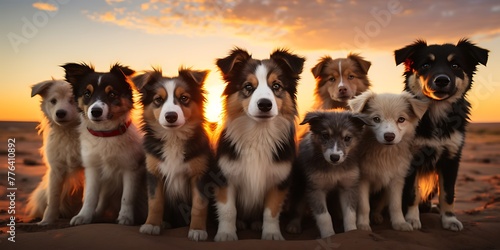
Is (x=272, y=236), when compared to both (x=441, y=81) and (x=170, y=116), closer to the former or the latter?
(x=170, y=116)

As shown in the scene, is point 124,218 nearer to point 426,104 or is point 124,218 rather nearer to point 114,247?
point 114,247

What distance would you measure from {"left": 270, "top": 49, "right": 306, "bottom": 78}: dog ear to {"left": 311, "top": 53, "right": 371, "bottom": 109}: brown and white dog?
1727 millimetres

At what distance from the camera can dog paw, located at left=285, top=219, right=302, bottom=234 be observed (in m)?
4.99

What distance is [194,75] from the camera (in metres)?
4.72

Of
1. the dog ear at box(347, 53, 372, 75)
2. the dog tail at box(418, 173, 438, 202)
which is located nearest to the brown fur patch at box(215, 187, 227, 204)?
the dog tail at box(418, 173, 438, 202)

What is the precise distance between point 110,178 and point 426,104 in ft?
12.4

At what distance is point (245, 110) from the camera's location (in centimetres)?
457

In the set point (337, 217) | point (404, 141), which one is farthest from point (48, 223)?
point (404, 141)

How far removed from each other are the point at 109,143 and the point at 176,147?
3.08 ft

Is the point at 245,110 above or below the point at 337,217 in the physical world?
above

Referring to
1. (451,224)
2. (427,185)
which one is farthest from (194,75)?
(451,224)

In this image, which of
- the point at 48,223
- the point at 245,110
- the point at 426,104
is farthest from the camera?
the point at 48,223

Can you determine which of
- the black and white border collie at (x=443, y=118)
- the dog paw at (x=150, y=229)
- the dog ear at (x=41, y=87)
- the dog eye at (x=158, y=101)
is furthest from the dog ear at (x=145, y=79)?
the black and white border collie at (x=443, y=118)

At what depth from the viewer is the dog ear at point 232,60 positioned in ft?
15.4
